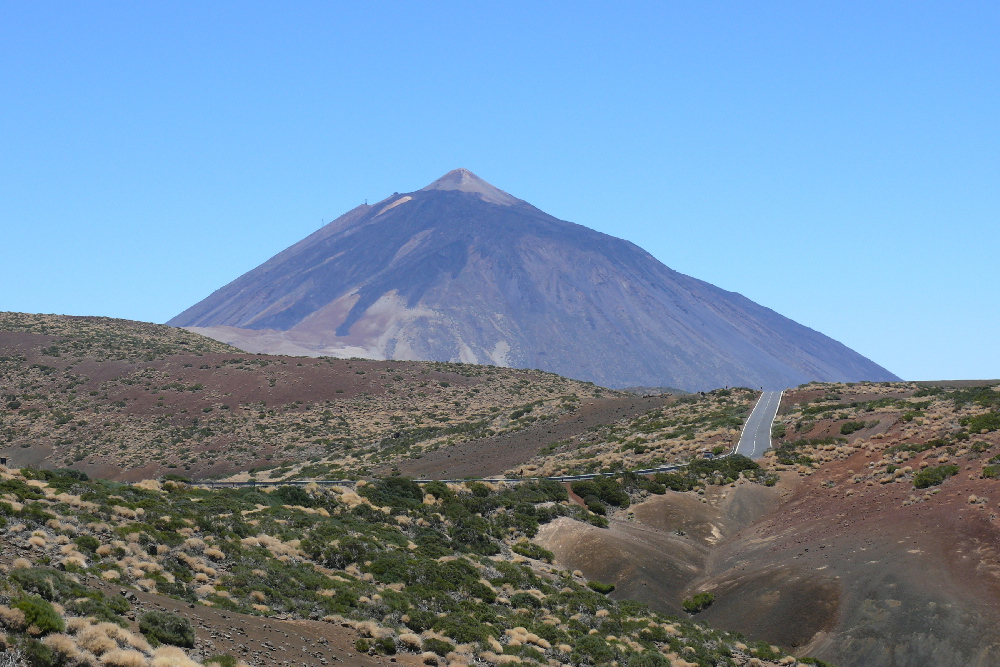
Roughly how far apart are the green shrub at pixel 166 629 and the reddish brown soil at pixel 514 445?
1681 inches

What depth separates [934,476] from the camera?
132 feet

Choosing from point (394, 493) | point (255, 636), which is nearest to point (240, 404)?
point (394, 493)

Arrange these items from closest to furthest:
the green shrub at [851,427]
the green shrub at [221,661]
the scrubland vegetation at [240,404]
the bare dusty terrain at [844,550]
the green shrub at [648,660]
Answer: the green shrub at [221,661], the green shrub at [648,660], the bare dusty terrain at [844,550], the green shrub at [851,427], the scrubland vegetation at [240,404]

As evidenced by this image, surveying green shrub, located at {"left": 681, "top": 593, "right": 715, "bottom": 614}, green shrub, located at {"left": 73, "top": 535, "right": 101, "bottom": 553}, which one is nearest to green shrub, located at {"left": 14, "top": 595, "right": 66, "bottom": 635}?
green shrub, located at {"left": 73, "top": 535, "right": 101, "bottom": 553}

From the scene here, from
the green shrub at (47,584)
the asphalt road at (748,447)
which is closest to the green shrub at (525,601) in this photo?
the green shrub at (47,584)

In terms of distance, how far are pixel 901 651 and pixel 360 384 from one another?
74.3m

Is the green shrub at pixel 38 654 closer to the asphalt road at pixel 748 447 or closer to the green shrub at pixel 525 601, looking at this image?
the green shrub at pixel 525 601

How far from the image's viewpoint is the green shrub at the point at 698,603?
3294 cm

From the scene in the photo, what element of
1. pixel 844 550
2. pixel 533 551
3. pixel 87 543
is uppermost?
pixel 87 543

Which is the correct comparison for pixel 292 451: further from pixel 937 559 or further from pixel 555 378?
pixel 937 559

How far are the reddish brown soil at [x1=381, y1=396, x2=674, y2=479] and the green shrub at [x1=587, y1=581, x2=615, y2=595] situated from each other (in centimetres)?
2592

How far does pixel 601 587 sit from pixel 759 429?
31.9m

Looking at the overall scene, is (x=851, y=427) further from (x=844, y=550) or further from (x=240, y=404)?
Answer: (x=240, y=404)

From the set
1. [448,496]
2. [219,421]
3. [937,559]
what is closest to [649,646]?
[937,559]
